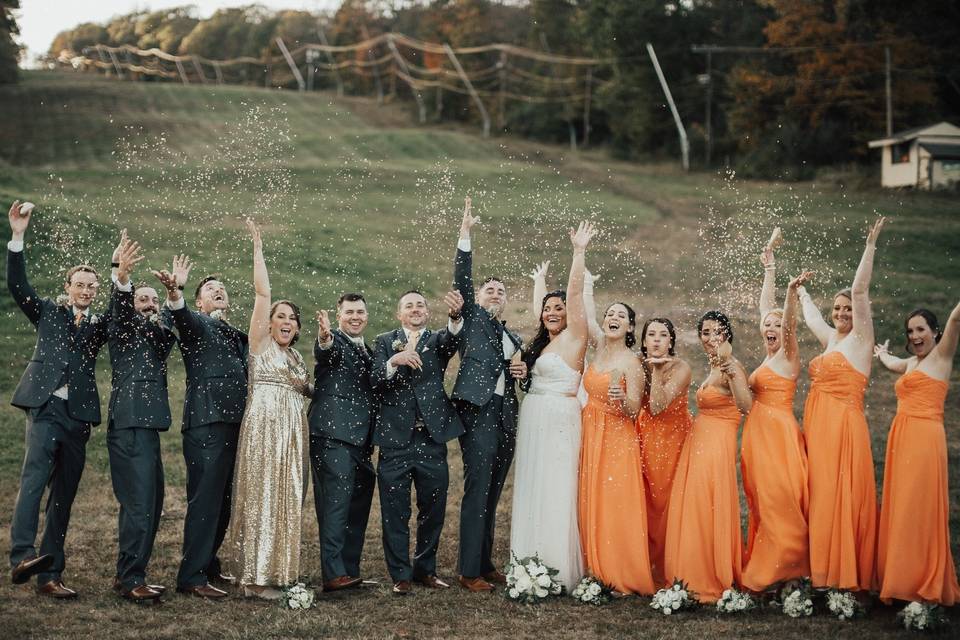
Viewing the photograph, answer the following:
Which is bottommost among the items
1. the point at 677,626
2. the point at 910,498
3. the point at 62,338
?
the point at 677,626

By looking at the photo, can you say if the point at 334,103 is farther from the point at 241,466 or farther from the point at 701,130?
the point at 241,466

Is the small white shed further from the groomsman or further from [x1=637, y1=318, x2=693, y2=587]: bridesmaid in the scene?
the groomsman

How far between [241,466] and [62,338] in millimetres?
1557

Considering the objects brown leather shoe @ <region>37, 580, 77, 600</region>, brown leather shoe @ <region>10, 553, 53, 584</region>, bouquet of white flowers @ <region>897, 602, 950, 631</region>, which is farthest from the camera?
brown leather shoe @ <region>37, 580, 77, 600</region>

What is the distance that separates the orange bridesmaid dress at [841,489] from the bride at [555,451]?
1634 mm

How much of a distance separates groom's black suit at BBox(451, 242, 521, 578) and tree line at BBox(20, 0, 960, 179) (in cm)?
2895

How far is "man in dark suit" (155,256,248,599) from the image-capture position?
7285 millimetres

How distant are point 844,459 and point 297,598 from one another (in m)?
3.79

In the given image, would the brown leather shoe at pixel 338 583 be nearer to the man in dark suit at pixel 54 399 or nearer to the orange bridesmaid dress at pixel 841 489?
the man in dark suit at pixel 54 399

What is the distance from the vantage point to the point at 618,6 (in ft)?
139

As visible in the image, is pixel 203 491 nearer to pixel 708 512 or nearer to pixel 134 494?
pixel 134 494

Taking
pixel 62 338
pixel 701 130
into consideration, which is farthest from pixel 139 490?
pixel 701 130

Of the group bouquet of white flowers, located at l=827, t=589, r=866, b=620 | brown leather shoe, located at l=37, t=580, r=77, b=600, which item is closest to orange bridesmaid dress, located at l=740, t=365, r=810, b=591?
bouquet of white flowers, located at l=827, t=589, r=866, b=620

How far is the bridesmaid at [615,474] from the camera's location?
7.25 m
